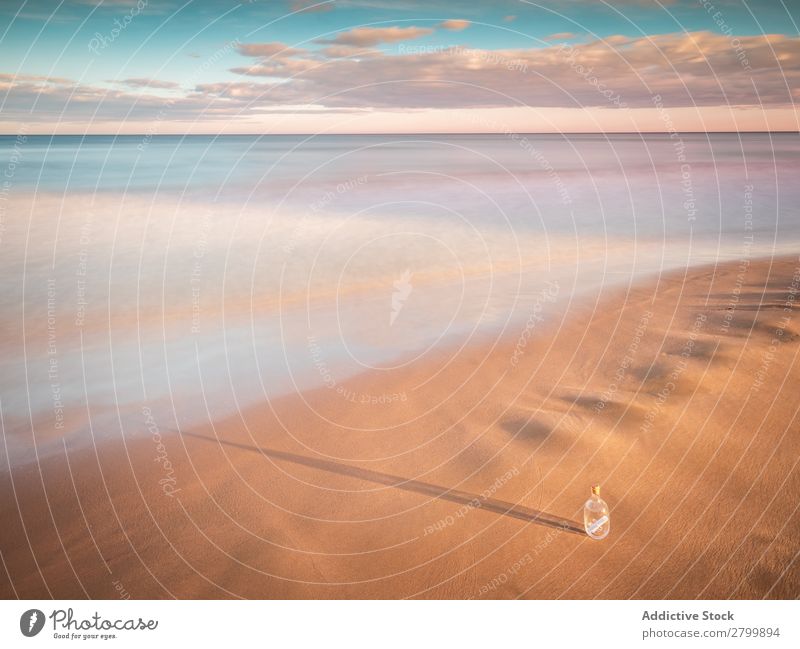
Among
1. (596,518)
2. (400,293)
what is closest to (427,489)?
(596,518)

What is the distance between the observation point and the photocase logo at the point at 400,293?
1069 cm

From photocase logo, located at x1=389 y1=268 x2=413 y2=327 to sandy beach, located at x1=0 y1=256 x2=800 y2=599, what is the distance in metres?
2.45

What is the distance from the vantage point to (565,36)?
1567 cm

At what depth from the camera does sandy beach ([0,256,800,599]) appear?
5.12m

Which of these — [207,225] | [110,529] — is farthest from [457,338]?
[207,225]

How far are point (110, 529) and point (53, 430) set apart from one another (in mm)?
2220
